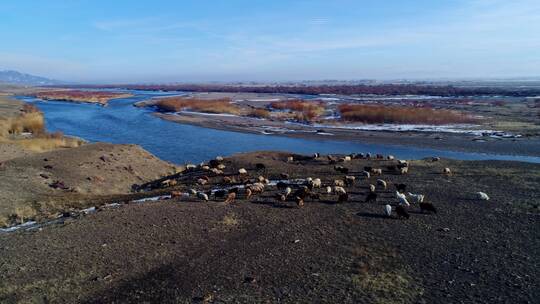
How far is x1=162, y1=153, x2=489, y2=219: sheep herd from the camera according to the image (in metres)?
16.5

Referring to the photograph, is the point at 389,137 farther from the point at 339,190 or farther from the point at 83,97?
the point at 83,97

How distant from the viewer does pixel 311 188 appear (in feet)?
60.8

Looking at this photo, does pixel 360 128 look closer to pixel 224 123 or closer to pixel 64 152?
pixel 224 123

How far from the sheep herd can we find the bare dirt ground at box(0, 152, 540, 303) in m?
0.38

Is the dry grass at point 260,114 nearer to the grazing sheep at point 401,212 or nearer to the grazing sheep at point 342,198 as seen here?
the grazing sheep at point 342,198

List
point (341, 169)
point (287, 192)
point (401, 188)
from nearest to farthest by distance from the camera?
point (287, 192)
point (401, 188)
point (341, 169)

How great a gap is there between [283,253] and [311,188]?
23.0ft

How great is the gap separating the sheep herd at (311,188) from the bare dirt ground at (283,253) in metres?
0.38

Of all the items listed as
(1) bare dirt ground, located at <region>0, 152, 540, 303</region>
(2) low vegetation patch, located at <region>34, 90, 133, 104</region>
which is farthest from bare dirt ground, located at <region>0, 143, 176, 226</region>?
(2) low vegetation patch, located at <region>34, 90, 133, 104</region>

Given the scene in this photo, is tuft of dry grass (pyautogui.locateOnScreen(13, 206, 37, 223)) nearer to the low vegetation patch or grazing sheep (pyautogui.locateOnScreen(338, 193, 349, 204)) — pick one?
grazing sheep (pyautogui.locateOnScreen(338, 193, 349, 204))

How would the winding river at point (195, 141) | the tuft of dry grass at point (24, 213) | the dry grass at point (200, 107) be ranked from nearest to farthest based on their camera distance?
the tuft of dry grass at point (24, 213) → the winding river at point (195, 141) → the dry grass at point (200, 107)

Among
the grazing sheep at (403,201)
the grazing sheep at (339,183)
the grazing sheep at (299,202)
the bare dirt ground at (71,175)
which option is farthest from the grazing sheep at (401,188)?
the bare dirt ground at (71,175)

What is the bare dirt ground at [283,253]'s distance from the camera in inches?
378

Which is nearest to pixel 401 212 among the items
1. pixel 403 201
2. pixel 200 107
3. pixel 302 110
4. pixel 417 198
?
pixel 403 201
